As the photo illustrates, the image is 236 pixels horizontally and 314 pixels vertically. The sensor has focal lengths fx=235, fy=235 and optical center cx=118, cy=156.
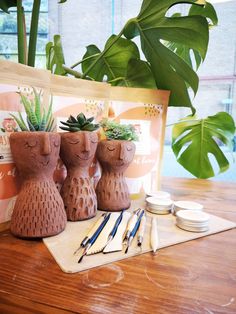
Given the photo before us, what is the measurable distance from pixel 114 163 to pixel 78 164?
3.6 inches

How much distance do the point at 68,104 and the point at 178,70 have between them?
0.33m

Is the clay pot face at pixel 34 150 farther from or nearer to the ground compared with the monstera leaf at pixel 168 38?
nearer to the ground

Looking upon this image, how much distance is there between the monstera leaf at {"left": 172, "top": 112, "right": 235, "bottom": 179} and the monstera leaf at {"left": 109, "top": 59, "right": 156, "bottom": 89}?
0.32 m

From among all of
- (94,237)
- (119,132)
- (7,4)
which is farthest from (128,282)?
(7,4)

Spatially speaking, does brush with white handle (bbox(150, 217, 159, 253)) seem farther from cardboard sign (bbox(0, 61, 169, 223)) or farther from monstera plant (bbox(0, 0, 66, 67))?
monstera plant (bbox(0, 0, 66, 67))

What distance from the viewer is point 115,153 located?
21.5 inches

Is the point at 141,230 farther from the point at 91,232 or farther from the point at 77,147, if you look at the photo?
the point at 77,147

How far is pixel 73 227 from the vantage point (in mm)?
471

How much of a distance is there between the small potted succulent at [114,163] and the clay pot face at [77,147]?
55 millimetres

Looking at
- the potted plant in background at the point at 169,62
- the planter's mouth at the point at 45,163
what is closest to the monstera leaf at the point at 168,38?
the potted plant in background at the point at 169,62

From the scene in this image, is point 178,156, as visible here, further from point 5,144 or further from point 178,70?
point 5,144

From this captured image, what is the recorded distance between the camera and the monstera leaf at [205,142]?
0.95 meters

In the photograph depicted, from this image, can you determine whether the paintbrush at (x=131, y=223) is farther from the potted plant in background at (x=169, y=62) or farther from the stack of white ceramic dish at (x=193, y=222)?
the potted plant in background at (x=169, y=62)

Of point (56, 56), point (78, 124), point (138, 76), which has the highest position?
point (56, 56)
